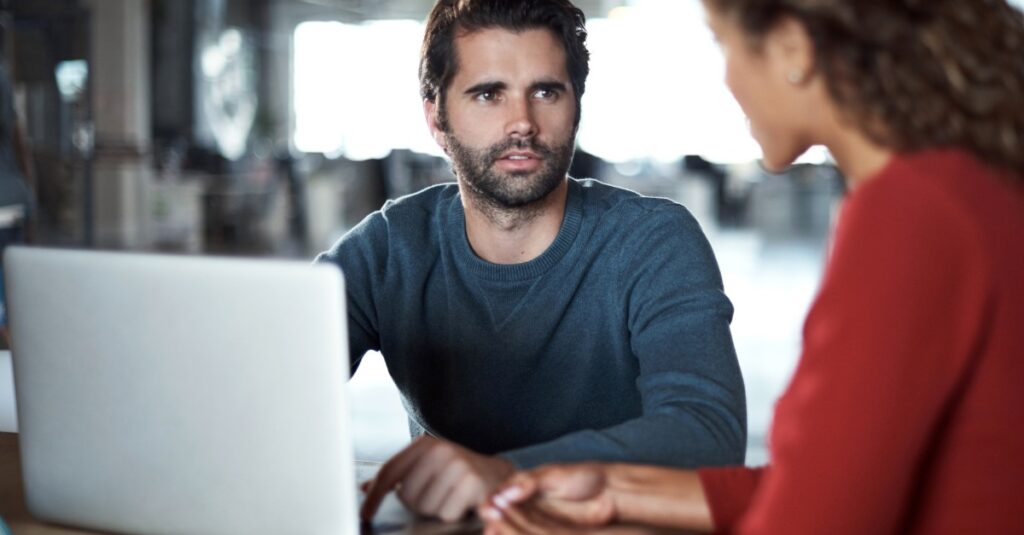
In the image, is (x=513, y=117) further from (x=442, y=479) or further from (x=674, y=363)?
(x=442, y=479)

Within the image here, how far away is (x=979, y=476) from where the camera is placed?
0.86 meters

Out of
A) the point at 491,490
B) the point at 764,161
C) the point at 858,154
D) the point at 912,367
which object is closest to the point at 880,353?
the point at 912,367

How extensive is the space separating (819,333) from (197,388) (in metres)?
0.48

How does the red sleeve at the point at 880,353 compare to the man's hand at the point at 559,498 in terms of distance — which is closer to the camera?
the red sleeve at the point at 880,353

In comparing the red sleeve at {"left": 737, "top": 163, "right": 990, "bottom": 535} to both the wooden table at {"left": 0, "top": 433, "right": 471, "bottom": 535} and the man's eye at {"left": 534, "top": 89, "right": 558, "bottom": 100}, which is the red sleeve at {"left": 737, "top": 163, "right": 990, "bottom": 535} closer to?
the wooden table at {"left": 0, "top": 433, "right": 471, "bottom": 535}

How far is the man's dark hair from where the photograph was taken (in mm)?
1786

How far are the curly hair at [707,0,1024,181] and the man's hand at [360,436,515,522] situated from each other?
0.47 meters

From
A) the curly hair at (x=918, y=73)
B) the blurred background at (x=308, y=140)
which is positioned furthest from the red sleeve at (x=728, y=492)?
the blurred background at (x=308, y=140)

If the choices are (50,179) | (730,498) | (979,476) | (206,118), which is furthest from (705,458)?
(206,118)

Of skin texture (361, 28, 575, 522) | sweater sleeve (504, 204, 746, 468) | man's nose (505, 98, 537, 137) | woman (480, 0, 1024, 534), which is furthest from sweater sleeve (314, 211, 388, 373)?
woman (480, 0, 1024, 534)

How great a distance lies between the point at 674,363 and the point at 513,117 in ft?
1.61

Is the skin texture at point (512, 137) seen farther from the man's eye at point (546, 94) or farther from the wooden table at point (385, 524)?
the wooden table at point (385, 524)

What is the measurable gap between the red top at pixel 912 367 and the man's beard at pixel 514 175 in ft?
3.01

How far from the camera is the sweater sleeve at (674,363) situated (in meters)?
1.23
